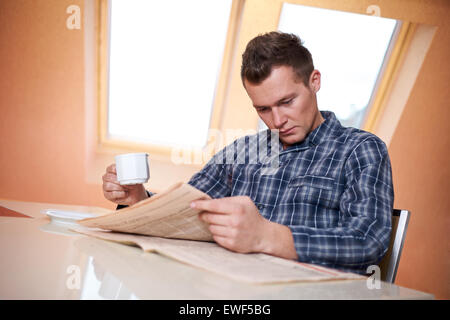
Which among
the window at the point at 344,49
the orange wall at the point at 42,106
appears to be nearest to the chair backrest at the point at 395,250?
the window at the point at 344,49

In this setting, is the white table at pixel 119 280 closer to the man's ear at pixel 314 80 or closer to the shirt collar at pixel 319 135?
the shirt collar at pixel 319 135

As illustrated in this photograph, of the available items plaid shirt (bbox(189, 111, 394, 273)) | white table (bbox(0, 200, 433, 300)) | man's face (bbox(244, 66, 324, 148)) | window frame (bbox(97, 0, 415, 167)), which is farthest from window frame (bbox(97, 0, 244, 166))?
white table (bbox(0, 200, 433, 300))

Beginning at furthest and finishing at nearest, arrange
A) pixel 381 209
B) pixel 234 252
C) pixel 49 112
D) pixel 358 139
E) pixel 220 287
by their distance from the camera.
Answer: pixel 49 112 → pixel 358 139 → pixel 381 209 → pixel 234 252 → pixel 220 287

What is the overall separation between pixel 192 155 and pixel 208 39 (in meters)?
0.94

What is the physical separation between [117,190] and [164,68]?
214cm

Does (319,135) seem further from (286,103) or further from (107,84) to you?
(107,84)

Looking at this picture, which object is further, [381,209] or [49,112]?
[49,112]

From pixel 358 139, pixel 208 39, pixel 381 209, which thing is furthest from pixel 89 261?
pixel 208 39

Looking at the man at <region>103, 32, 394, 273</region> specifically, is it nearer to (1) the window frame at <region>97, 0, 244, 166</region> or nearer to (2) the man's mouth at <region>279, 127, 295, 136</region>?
(2) the man's mouth at <region>279, 127, 295, 136</region>

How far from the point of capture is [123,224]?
820mm

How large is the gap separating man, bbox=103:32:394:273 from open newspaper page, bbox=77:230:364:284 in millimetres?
40

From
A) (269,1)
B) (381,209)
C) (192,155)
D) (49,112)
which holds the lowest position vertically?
(192,155)

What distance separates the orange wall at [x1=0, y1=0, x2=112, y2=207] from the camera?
102 inches

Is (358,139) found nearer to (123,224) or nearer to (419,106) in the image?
(123,224)
